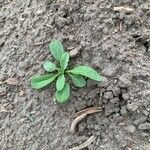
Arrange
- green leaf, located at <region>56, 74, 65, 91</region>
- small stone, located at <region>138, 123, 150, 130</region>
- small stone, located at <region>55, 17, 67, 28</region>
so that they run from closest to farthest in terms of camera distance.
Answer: small stone, located at <region>138, 123, 150, 130</region>
green leaf, located at <region>56, 74, 65, 91</region>
small stone, located at <region>55, 17, 67, 28</region>

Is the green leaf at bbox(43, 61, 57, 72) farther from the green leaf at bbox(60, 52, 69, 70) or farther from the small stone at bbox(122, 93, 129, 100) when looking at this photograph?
the small stone at bbox(122, 93, 129, 100)

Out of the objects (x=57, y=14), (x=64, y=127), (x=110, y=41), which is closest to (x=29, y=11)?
(x=57, y=14)

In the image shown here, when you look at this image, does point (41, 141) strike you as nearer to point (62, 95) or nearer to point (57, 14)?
point (62, 95)

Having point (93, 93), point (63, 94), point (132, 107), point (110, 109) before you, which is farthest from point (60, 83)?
point (132, 107)

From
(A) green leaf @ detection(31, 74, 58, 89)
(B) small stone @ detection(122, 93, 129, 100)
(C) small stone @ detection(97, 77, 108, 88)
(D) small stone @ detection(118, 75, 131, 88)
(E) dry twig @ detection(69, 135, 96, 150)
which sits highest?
(A) green leaf @ detection(31, 74, 58, 89)

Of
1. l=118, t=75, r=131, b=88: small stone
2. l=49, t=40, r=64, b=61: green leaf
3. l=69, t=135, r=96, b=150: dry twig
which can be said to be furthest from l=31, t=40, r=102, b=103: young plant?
l=69, t=135, r=96, b=150: dry twig

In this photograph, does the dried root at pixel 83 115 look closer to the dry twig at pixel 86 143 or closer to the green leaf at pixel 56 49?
the dry twig at pixel 86 143

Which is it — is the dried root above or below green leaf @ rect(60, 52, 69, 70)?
below

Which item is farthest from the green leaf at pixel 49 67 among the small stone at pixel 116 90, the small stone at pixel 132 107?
the small stone at pixel 132 107
